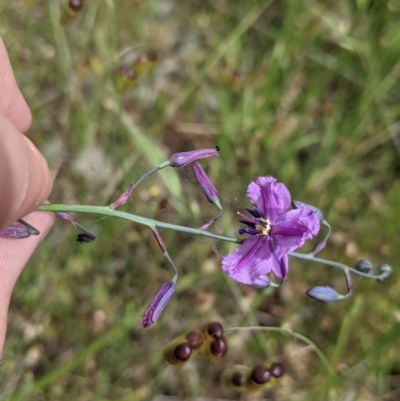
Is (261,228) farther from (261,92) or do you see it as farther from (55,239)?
(261,92)

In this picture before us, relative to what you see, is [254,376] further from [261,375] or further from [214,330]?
[214,330]

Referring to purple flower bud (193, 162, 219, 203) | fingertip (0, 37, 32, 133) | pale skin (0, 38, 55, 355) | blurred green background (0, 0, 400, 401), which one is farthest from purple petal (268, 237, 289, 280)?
fingertip (0, 37, 32, 133)

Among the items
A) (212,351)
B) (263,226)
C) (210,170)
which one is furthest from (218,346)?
(210,170)

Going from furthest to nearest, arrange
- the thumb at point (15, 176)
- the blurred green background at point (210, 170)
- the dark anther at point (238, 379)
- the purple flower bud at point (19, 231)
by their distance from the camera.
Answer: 1. the blurred green background at point (210, 170)
2. the dark anther at point (238, 379)
3. the purple flower bud at point (19, 231)
4. the thumb at point (15, 176)

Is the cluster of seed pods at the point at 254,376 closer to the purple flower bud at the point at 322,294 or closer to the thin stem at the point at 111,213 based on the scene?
the purple flower bud at the point at 322,294

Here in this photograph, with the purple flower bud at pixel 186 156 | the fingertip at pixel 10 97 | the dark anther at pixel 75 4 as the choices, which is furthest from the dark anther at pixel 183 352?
the dark anther at pixel 75 4

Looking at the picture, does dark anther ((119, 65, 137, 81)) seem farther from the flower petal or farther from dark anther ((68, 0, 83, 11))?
the flower petal

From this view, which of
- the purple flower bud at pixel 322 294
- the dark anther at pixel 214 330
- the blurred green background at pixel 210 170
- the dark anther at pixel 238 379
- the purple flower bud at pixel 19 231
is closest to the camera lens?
the purple flower bud at pixel 19 231

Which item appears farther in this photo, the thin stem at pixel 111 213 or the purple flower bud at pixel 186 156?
the purple flower bud at pixel 186 156
